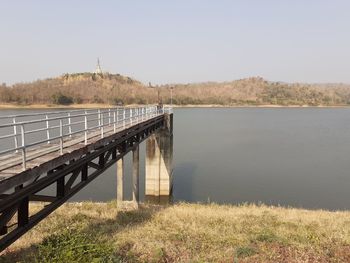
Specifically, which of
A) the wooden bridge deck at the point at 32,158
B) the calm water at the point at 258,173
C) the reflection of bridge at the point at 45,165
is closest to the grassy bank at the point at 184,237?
the reflection of bridge at the point at 45,165

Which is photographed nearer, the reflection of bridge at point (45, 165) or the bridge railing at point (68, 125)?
the reflection of bridge at point (45, 165)

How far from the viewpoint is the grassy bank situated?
1224cm

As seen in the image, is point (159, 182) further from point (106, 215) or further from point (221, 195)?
point (106, 215)

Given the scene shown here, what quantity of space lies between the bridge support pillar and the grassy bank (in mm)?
10623

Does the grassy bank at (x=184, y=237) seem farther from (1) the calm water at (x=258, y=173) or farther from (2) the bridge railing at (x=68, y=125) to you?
(1) the calm water at (x=258, y=173)

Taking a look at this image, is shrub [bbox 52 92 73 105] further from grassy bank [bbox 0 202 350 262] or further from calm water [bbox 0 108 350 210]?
grassy bank [bbox 0 202 350 262]

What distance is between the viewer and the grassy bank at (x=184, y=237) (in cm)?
1224

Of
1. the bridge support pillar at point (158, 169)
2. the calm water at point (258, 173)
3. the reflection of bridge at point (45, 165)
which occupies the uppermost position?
the reflection of bridge at point (45, 165)

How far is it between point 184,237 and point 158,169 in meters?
16.9

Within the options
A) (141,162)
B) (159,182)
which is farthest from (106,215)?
(141,162)

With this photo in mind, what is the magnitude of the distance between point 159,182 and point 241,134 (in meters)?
45.6

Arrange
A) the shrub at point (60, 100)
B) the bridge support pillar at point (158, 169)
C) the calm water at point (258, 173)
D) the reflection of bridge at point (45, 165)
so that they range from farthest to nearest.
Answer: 1. the shrub at point (60, 100)
2. the calm water at point (258, 173)
3. the bridge support pillar at point (158, 169)
4. the reflection of bridge at point (45, 165)

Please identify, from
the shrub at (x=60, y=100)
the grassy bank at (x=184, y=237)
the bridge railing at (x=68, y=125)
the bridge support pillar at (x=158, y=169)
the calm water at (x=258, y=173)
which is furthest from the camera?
the shrub at (x=60, y=100)

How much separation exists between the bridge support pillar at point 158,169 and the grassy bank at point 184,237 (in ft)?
34.9
